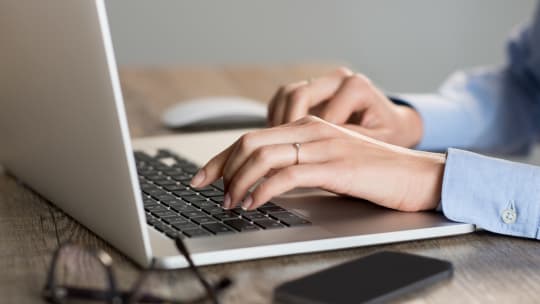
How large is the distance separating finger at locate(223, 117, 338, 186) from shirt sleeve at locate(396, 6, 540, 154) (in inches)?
28.3

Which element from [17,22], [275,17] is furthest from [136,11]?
[17,22]

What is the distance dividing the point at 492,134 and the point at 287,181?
98 cm

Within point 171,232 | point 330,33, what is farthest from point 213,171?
point 330,33

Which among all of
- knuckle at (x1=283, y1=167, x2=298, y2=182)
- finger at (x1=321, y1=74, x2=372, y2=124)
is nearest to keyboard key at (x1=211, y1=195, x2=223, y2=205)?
knuckle at (x1=283, y1=167, x2=298, y2=182)

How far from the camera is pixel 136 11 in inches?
126

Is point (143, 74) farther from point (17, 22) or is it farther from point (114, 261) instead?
point (114, 261)

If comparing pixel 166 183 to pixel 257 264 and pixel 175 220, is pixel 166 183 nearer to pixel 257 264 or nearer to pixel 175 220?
pixel 175 220

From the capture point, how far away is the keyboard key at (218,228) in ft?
2.71

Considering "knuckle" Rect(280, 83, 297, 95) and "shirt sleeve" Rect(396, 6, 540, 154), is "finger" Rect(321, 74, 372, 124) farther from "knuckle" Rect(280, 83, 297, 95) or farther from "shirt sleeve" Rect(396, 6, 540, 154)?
"shirt sleeve" Rect(396, 6, 540, 154)

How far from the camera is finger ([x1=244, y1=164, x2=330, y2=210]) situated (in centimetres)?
86

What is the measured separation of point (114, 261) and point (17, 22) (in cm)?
28

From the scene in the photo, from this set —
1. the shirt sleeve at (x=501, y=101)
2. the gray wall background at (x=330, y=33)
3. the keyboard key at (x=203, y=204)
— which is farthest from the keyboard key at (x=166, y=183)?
the gray wall background at (x=330, y=33)

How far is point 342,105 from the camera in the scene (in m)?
1.25

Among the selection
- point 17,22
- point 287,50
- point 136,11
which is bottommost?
point 287,50
